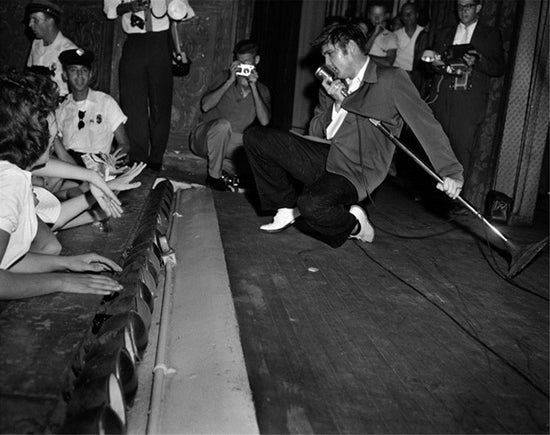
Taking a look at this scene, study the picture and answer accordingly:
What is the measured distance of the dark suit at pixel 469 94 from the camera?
476 centimetres

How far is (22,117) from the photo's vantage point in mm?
2098

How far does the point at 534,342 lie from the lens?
2.68m

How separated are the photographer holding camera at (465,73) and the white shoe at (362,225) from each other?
1420 mm

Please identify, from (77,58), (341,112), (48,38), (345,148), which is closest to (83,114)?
(77,58)

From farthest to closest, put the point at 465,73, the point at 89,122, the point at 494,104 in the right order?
the point at 494,104 < the point at 89,122 < the point at 465,73

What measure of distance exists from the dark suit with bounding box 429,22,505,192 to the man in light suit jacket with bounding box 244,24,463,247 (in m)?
1.31

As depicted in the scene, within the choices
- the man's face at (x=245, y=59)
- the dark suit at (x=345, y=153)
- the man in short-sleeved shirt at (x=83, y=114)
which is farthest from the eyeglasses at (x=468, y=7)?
the man in short-sleeved shirt at (x=83, y=114)

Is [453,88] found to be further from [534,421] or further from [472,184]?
[534,421]

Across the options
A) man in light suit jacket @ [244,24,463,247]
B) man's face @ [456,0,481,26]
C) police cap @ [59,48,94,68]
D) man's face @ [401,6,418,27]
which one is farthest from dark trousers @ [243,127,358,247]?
man's face @ [401,6,418,27]

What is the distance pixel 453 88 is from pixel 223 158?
75.2 inches

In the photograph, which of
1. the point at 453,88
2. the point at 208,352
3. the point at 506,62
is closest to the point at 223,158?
the point at 453,88

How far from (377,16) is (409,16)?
348mm

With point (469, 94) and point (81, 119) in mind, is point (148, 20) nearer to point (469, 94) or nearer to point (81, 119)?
point (81, 119)

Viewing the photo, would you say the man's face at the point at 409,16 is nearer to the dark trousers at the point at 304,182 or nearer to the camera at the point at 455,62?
the camera at the point at 455,62
